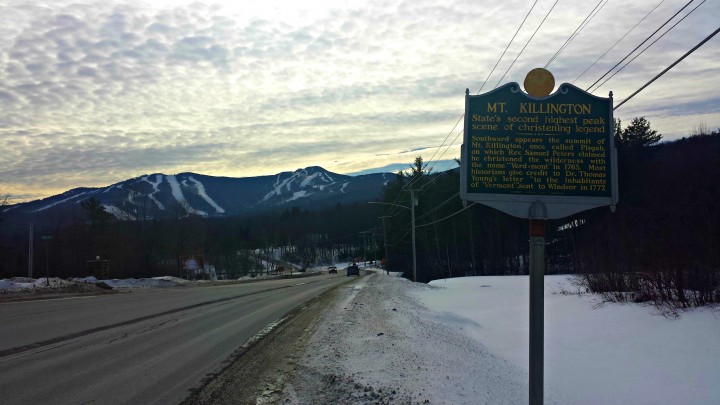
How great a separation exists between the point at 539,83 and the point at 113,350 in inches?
348

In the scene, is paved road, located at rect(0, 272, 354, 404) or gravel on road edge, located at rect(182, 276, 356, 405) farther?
paved road, located at rect(0, 272, 354, 404)

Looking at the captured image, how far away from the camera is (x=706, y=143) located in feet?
155

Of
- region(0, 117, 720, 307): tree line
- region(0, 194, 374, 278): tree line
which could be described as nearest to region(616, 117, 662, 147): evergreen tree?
region(0, 117, 720, 307): tree line

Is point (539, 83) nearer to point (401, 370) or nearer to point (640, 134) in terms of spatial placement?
point (401, 370)

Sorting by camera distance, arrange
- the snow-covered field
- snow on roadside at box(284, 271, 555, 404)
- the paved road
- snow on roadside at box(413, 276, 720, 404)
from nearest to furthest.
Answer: snow on roadside at box(284, 271, 555, 404), the snow-covered field, the paved road, snow on roadside at box(413, 276, 720, 404)

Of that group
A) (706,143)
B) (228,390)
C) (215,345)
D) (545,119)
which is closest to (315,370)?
(228,390)

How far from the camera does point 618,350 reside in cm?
1041

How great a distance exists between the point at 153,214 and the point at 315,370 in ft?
352

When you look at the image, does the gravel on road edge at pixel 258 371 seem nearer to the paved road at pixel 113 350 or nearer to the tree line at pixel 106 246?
the paved road at pixel 113 350

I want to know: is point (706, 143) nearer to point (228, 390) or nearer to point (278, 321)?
point (278, 321)

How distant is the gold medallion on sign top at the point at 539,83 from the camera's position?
6.65 metres

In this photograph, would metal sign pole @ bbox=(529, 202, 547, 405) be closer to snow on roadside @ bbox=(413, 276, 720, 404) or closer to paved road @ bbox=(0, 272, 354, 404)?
snow on roadside @ bbox=(413, 276, 720, 404)

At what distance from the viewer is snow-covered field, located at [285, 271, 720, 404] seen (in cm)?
725

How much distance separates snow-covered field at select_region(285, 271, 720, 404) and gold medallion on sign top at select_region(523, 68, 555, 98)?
3.80 meters
